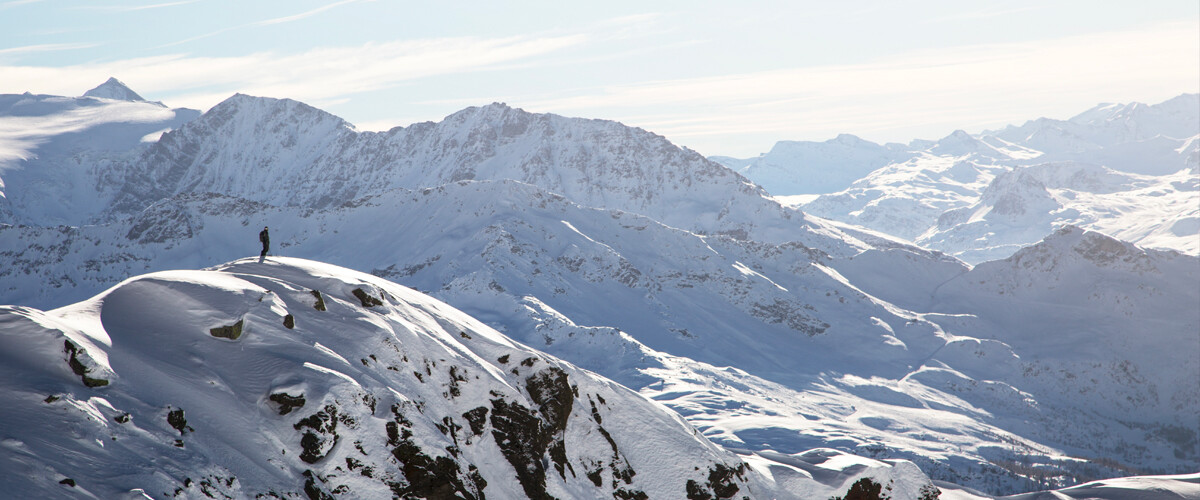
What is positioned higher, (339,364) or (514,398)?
(339,364)

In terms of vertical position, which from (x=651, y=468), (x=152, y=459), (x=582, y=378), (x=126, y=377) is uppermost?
(x=126, y=377)

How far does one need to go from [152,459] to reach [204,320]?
11.6 metres

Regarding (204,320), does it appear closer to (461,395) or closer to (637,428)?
(461,395)

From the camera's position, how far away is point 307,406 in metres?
44.9

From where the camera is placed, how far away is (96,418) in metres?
38.2

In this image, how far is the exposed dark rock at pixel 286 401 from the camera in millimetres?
44688

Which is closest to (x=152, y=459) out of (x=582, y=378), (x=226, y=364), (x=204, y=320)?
(x=226, y=364)

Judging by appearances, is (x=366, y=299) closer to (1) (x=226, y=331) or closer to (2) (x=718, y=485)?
(1) (x=226, y=331)

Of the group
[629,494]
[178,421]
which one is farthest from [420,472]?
[629,494]

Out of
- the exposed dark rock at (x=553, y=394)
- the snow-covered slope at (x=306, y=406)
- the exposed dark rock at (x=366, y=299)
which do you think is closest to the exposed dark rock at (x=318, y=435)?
the snow-covered slope at (x=306, y=406)

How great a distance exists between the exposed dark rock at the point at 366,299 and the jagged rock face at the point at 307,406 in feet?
1.04

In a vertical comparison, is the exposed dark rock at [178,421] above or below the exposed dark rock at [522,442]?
above

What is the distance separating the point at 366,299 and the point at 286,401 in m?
12.5

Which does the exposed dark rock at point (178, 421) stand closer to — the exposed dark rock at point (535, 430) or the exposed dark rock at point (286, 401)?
the exposed dark rock at point (286, 401)
